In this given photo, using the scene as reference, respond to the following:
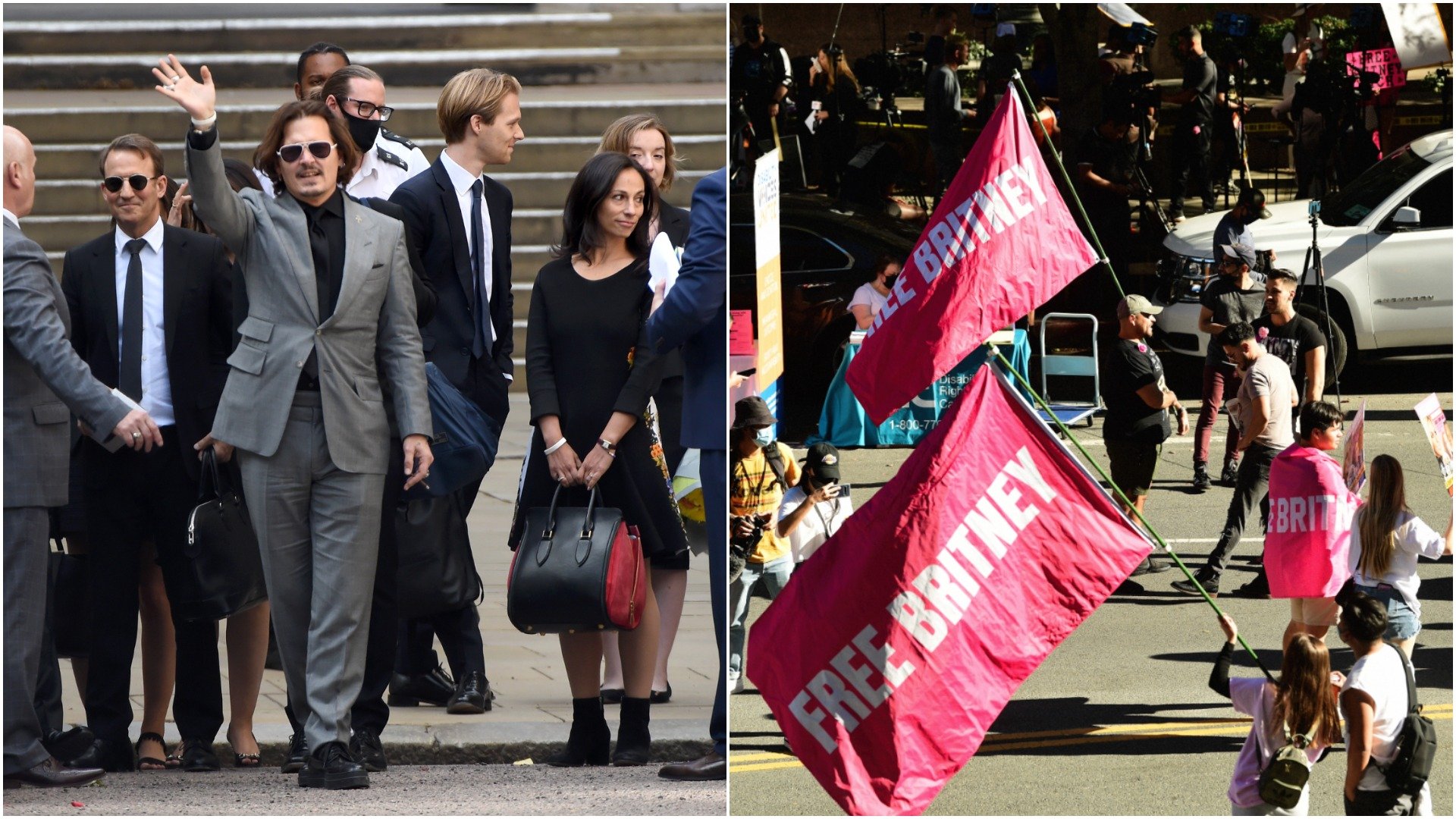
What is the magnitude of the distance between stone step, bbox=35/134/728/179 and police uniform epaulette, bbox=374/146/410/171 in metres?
8.20

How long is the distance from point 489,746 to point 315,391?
1502mm

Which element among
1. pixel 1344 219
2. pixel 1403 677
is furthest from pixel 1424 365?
pixel 1403 677

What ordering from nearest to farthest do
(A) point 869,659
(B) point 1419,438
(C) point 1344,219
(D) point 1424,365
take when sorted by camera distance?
(A) point 869,659 → (B) point 1419,438 → (C) point 1344,219 → (D) point 1424,365

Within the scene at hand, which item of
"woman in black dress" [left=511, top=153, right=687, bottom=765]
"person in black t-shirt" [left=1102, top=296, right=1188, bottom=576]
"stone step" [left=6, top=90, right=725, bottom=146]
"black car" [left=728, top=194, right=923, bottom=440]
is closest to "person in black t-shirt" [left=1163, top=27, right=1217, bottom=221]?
"black car" [left=728, top=194, right=923, bottom=440]

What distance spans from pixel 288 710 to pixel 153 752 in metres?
0.48

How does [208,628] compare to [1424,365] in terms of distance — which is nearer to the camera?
[208,628]

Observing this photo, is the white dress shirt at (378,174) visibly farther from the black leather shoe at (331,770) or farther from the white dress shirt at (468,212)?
the black leather shoe at (331,770)

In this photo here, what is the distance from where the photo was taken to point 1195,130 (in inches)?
690

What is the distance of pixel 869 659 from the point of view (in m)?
5.30

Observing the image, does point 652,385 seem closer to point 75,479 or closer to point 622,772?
point 622,772

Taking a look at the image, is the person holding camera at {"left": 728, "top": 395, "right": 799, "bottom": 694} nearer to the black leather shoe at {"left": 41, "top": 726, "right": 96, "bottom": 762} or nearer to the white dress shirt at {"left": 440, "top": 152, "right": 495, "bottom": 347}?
the white dress shirt at {"left": 440, "top": 152, "right": 495, "bottom": 347}

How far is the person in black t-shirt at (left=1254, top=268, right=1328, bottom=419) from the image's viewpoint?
11.4 metres

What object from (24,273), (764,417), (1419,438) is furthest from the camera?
(1419,438)

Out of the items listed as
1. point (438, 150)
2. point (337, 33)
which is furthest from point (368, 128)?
point (337, 33)
